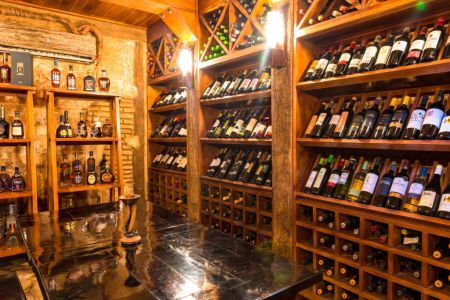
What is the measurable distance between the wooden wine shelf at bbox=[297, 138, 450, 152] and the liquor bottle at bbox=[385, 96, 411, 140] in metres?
0.06

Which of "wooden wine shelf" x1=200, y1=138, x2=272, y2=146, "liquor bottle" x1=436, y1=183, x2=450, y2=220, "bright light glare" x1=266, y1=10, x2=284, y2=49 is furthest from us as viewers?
"wooden wine shelf" x1=200, y1=138, x2=272, y2=146

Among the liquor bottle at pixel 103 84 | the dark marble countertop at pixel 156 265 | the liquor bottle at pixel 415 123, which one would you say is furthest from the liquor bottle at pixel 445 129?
the liquor bottle at pixel 103 84

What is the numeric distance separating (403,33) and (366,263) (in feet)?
4.75

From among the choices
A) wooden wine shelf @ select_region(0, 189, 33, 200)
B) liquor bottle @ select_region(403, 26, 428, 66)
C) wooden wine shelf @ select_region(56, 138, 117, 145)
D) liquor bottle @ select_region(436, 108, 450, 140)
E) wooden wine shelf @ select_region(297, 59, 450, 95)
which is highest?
liquor bottle @ select_region(403, 26, 428, 66)

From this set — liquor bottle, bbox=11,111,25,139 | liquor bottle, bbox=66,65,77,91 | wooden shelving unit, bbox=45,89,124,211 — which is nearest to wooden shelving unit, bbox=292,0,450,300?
wooden shelving unit, bbox=45,89,124,211

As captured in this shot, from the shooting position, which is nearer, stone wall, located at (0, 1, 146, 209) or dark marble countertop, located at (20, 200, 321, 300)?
dark marble countertop, located at (20, 200, 321, 300)

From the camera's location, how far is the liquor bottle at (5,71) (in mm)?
3125

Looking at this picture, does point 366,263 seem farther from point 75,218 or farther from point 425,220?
point 75,218

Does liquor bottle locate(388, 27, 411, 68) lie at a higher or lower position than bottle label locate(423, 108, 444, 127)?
higher

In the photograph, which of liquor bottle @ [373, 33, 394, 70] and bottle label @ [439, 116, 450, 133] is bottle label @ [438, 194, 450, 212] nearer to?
bottle label @ [439, 116, 450, 133]

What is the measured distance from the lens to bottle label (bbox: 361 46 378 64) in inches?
79.5

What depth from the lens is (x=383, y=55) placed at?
77.1 inches

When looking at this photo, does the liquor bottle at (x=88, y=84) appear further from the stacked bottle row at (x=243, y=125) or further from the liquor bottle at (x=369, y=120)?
the liquor bottle at (x=369, y=120)

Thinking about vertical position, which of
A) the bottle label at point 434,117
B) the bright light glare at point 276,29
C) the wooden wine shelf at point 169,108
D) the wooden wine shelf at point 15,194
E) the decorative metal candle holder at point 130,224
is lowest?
the wooden wine shelf at point 15,194
